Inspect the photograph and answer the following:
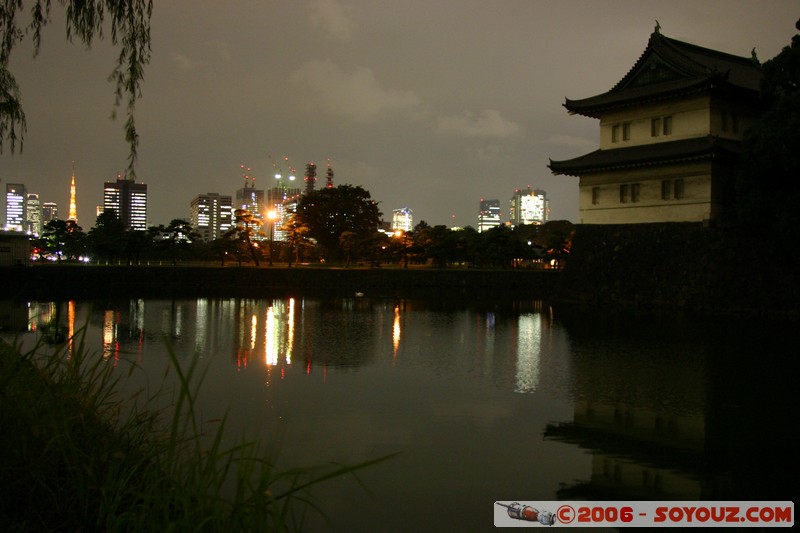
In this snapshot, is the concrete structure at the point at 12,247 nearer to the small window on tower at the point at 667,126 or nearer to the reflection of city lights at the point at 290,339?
the reflection of city lights at the point at 290,339

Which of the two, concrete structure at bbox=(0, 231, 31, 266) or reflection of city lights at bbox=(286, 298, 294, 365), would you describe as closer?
reflection of city lights at bbox=(286, 298, 294, 365)

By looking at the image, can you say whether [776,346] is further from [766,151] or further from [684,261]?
[684,261]

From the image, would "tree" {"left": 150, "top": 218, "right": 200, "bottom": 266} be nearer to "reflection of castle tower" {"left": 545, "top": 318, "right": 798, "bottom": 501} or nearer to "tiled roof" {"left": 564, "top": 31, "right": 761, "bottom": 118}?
"tiled roof" {"left": 564, "top": 31, "right": 761, "bottom": 118}

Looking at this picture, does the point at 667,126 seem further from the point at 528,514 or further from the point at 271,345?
the point at 528,514

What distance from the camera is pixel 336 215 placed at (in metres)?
70.0

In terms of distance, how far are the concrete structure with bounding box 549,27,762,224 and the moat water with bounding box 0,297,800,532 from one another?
383 inches

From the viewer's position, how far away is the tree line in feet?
179

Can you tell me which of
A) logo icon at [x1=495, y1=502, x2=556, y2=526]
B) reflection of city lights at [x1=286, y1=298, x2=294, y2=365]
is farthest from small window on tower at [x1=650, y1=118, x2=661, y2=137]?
logo icon at [x1=495, y1=502, x2=556, y2=526]

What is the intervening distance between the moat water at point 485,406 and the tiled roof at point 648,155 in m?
9.57

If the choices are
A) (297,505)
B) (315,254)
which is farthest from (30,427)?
(315,254)

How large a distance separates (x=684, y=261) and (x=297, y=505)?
92.3 feet

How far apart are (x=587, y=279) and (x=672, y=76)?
11.2m

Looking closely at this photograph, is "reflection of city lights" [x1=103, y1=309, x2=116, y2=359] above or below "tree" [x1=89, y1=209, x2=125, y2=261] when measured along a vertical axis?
below

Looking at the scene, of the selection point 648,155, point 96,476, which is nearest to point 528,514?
point 96,476
